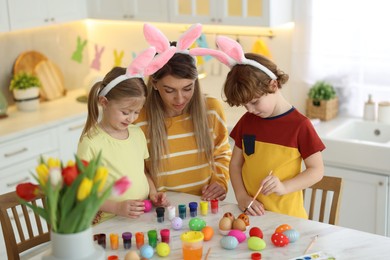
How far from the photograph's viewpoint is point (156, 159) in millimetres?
2463

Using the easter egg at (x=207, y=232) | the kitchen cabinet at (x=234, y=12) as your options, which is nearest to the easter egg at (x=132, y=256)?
the easter egg at (x=207, y=232)

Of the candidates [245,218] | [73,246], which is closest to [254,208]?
[245,218]

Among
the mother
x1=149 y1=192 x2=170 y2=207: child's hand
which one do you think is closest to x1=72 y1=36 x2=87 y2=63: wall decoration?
the mother

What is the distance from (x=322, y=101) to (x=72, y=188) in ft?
8.16

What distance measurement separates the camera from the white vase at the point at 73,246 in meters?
1.64

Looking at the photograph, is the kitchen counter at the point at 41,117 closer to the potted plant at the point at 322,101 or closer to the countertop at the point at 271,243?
the potted plant at the point at 322,101

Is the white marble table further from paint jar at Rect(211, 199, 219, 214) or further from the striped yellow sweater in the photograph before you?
the striped yellow sweater

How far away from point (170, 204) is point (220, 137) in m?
0.41

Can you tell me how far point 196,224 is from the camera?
2.10 metres

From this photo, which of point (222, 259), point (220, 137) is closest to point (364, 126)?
point (220, 137)

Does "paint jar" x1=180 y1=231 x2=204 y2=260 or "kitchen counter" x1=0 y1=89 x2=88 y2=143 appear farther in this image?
"kitchen counter" x1=0 y1=89 x2=88 y2=143

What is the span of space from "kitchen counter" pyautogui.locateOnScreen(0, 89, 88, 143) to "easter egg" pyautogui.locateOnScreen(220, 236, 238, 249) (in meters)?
2.10

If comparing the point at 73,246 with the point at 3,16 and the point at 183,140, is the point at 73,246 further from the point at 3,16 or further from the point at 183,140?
the point at 3,16

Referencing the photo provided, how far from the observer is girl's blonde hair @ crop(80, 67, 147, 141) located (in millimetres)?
2232
